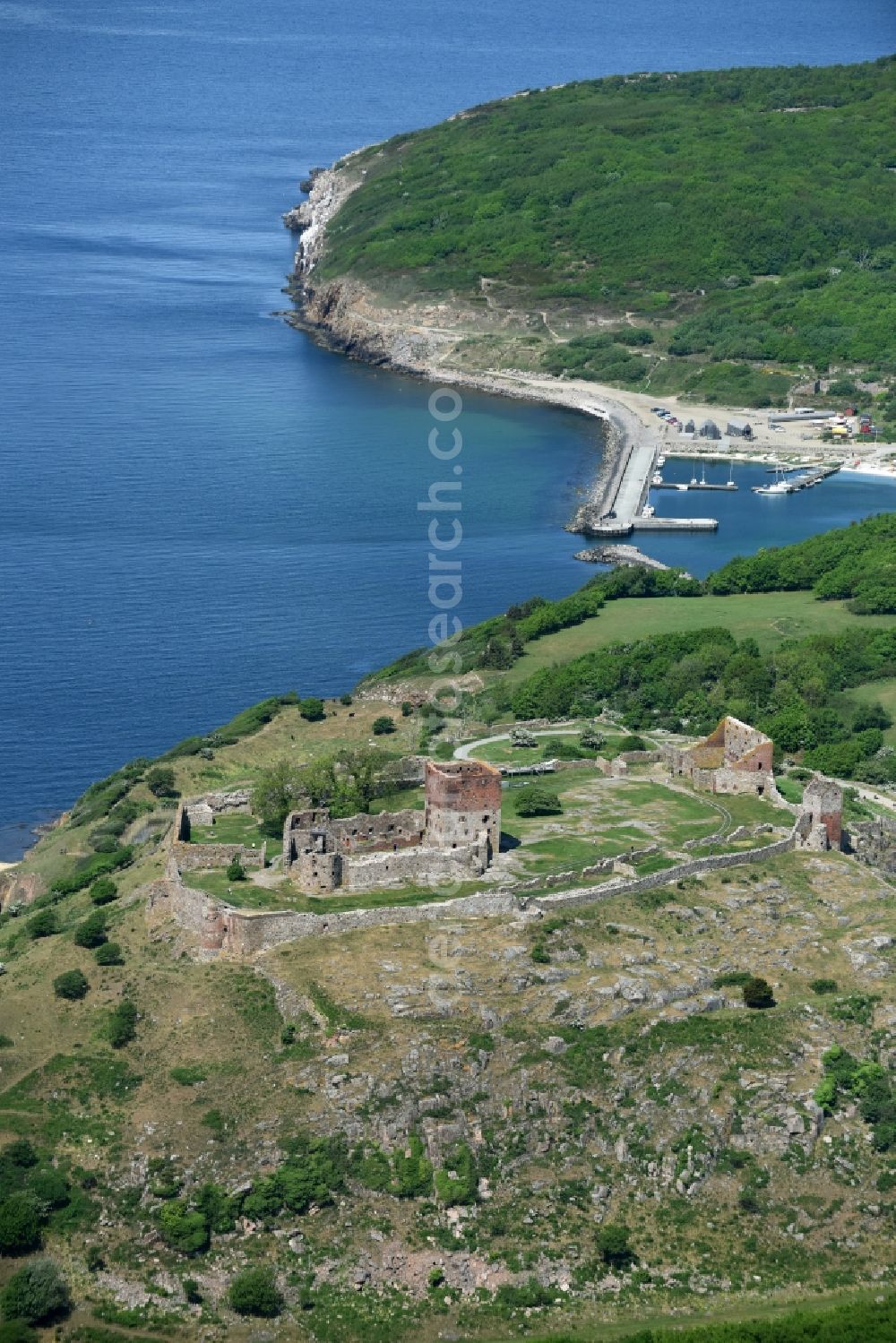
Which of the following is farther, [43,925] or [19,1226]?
[43,925]

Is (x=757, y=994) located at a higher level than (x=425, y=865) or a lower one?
lower

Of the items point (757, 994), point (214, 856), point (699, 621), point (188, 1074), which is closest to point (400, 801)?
point (214, 856)

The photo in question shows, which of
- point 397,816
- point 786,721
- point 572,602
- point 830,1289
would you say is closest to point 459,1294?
point 830,1289

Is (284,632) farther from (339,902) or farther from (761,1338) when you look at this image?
(761,1338)

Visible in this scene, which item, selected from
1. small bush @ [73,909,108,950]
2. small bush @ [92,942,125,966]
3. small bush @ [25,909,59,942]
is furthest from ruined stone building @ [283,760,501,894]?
small bush @ [25,909,59,942]

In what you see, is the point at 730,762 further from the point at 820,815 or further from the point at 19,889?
the point at 19,889
